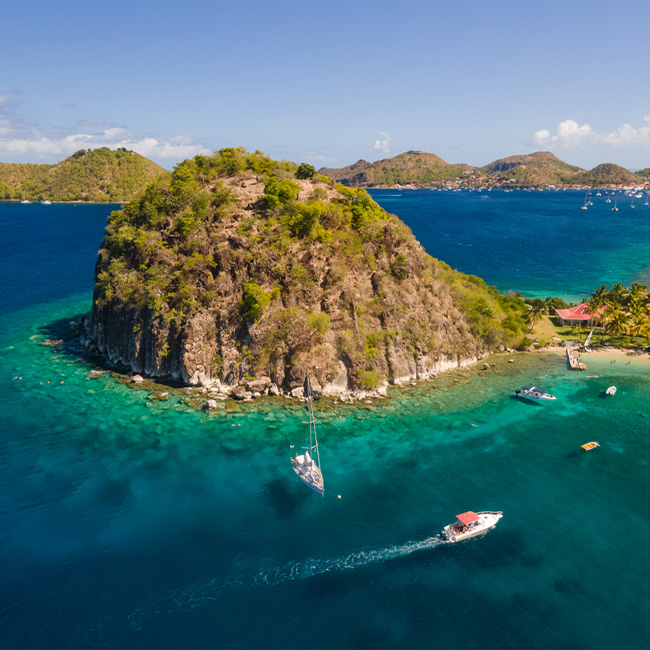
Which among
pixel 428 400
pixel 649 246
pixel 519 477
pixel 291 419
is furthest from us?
pixel 649 246

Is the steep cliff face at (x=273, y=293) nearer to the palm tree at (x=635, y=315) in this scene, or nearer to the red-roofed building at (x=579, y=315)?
the red-roofed building at (x=579, y=315)


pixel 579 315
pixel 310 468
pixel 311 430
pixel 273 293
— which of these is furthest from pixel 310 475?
pixel 579 315

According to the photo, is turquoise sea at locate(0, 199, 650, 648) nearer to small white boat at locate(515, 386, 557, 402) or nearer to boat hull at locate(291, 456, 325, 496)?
boat hull at locate(291, 456, 325, 496)

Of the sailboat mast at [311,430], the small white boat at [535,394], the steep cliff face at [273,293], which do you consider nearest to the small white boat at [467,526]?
the sailboat mast at [311,430]

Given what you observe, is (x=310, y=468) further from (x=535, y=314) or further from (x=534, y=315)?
(x=535, y=314)

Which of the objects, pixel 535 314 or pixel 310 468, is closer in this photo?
pixel 310 468

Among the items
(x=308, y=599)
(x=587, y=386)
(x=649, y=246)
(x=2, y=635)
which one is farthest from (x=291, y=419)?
(x=649, y=246)

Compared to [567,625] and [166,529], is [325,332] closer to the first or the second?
[166,529]
